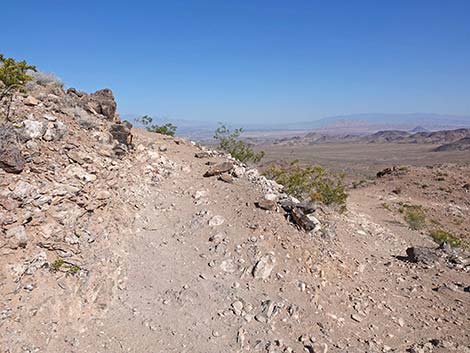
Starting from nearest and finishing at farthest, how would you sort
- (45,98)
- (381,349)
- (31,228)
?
1. (381,349)
2. (31,228)
3. (45,98)

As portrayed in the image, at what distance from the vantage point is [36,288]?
673 centimetres

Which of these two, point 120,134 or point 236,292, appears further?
point 120,134

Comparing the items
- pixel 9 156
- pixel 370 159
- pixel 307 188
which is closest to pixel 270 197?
pixel 307 188

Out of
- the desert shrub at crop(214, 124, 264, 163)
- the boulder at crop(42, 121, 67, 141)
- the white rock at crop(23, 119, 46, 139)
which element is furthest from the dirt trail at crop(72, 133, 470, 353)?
the desert shrub at crop(214, 124, 264, 163)

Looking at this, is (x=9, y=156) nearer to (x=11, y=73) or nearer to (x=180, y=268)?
(x=11, y=73)

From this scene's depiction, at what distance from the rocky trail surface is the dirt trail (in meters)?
0.03

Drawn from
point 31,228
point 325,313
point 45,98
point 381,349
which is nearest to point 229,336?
point 325,313

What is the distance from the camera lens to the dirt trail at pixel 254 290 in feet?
21.9

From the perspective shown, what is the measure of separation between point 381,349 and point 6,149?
8.46 m

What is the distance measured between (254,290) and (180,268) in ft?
5.66

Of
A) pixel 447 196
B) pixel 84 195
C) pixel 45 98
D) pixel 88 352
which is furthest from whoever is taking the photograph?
pixel 447 196

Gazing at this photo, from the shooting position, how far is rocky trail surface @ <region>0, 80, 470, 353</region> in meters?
6.62

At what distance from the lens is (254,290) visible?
7762 mm

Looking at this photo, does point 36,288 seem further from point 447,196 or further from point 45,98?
point 447,196
